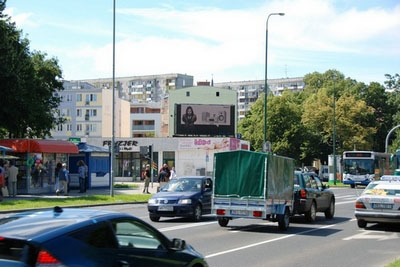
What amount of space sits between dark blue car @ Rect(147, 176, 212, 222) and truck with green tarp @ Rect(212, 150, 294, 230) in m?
2.02

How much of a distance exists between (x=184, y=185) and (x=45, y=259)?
16.4 m

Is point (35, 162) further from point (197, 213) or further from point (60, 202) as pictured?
point (197, 213)

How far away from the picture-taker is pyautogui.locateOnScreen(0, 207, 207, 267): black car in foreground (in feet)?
17.6

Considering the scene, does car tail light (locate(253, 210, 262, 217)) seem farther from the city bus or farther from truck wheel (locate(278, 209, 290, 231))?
the city bus

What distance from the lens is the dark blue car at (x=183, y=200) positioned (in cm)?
2030

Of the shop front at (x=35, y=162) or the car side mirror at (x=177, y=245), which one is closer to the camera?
the car side mirror at (x=177, y=245)

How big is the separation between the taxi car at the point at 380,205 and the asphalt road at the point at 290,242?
414mm

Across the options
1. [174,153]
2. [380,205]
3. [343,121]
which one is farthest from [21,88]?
[343,121]

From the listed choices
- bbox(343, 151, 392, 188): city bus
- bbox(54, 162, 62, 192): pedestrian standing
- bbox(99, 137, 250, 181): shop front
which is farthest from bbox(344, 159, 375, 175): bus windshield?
bbox(54, 162, 62, 192): pedestrian standing

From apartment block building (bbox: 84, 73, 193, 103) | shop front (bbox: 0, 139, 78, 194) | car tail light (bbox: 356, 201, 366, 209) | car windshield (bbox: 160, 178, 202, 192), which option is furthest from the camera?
apartment block building (bbox: 84, 73, 193, 103)

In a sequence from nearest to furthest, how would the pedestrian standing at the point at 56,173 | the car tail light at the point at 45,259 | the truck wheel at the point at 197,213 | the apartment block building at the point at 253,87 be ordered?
the car tail light at the point at 45,259 < the truck wheel at the point at 197,213 < the pedestrian standing at the point at 56,173 < the apartment block building at the point at 253,87

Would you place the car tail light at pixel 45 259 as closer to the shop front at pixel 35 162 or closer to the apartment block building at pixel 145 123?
the shop front at pixel 35 162

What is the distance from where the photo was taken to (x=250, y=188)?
58.7ft

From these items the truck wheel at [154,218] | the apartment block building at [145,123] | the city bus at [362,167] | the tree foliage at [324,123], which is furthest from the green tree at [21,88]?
the apartment block building at [145,123]
